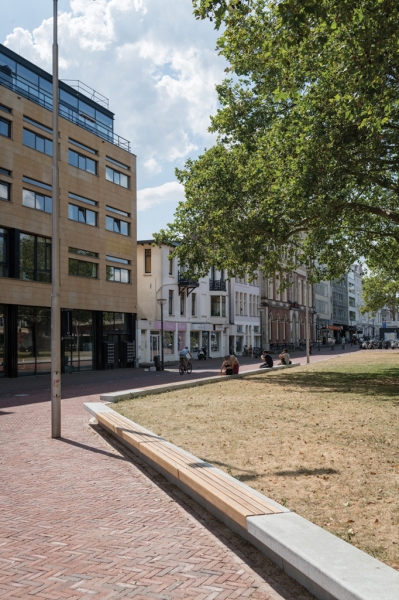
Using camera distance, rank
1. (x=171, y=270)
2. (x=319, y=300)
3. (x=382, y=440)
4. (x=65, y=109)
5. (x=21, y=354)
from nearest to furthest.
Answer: (x=382, y=440)
(x=21, y=354)
(x=65, y=109)
(x=171, y=270)
(x=319, y=300)

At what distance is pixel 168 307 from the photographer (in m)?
52.0

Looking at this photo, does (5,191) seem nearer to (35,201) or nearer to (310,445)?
(35,201)

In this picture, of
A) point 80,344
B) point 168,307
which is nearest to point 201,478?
point 80,344

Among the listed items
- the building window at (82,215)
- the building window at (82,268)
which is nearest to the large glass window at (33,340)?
the building window at (82,268)

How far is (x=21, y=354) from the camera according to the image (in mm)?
32562

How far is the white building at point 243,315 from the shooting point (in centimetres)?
6512

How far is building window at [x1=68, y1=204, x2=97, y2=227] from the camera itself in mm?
37812

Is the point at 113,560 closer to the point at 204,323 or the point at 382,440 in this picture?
the point at 382,440

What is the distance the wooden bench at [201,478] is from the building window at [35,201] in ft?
83.0

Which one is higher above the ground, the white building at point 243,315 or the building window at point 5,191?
the building window at point 5,191

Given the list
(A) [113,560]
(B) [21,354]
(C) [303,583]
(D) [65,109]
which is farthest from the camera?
(D) [65,109]

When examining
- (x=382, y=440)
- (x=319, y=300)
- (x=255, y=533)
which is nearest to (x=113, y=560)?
(x=255, y=533)

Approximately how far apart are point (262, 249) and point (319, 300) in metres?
86.5

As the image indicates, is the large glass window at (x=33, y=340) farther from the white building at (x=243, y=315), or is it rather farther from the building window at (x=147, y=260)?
the white building at (x=243, y=315)
